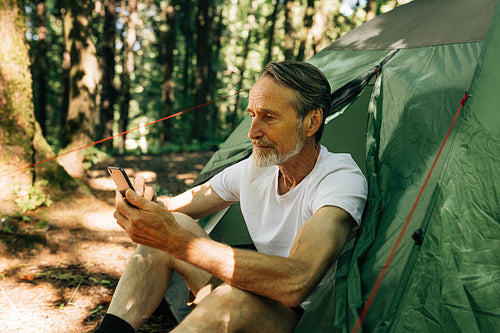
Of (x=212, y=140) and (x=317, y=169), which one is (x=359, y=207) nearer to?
(x=317, y=169)

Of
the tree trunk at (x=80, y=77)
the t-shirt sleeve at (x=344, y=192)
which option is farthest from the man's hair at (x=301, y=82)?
the tree trunk at (x=80, y=77)

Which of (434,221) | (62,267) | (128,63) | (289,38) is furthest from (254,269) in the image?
(128,63)

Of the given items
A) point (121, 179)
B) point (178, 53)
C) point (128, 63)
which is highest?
point (121, 179)

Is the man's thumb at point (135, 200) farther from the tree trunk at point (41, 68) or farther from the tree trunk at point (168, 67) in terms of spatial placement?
the tree trunk at point (41, 68)

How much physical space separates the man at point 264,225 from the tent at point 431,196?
0.18 meters

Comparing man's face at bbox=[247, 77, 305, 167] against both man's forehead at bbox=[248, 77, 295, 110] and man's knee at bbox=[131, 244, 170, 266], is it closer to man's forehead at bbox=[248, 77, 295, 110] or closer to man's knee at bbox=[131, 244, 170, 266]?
man's forehead at bbox=[248, 77, 295, 110]

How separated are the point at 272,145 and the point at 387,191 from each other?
2.07ft

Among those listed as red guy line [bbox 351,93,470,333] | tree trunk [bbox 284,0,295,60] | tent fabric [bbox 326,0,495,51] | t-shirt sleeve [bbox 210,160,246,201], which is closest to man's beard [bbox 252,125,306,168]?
t-shirt sleeve [bbox 210,160,246,201]

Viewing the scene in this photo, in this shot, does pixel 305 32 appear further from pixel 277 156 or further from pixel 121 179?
pixel 121 179

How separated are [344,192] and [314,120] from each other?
469 mm

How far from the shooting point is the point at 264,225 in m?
2.32

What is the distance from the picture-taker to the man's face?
7.07 ft

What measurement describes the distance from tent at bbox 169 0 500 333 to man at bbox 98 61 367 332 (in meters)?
0.18

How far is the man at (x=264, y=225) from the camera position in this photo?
1719 millimetres
